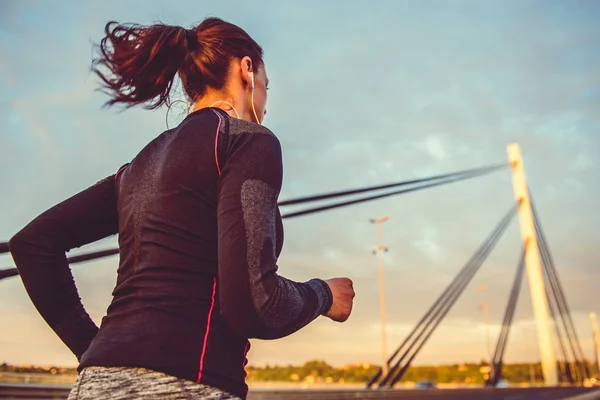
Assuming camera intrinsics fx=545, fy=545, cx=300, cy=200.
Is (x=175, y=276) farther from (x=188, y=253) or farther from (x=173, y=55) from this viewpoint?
(x=173, y=55)

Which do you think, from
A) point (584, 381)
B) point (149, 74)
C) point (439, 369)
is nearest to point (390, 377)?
point (149, 74)

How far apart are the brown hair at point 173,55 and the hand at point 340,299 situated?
22.7 inches

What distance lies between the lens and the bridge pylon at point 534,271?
11281mm

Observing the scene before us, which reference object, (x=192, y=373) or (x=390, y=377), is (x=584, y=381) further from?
(x=192, y=373)

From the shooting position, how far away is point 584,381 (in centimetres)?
1838

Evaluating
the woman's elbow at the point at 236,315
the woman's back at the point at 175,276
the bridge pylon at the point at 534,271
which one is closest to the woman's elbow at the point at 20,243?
the woman's back at the point at 175,276

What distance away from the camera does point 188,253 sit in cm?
107

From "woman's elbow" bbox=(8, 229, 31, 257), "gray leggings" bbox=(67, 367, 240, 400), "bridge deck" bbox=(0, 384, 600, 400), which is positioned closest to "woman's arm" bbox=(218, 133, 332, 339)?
"gray leggings" bbox=(67, 367, 240, 400)

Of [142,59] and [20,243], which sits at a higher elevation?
[142,59]

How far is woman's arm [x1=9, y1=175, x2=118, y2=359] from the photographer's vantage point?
50.7 inches

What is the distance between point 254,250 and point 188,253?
138 millimetres

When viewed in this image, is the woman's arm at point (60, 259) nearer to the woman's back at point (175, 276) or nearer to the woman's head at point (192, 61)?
the woman's back at point (175, 276)

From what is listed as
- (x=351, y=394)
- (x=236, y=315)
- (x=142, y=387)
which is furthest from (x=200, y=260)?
(x=351, y=394)

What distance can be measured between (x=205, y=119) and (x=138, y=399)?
0.59m
